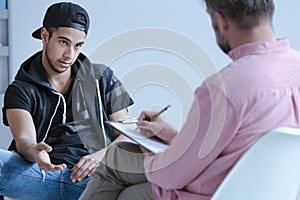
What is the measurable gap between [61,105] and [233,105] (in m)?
1.12

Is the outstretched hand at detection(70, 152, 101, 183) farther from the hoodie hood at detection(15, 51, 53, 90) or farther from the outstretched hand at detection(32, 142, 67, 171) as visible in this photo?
the hoodie hood at detection(15, 51, 53, 90)

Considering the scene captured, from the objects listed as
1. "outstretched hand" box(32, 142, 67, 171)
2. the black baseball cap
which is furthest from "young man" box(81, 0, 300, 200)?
the black baseball cap

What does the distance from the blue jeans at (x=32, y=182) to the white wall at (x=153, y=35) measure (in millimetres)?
864

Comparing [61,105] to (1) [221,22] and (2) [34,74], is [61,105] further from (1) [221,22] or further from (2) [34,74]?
(1) [221,22]

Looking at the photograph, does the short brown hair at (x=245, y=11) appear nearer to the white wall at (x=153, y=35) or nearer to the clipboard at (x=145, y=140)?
the clipboard at (x=145, y=140)

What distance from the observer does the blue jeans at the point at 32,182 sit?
72.7 inches

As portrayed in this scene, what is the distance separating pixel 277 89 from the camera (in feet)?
3.52

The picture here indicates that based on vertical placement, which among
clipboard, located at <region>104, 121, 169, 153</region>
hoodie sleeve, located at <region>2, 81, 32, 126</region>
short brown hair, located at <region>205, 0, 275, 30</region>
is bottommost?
hoodie sleeve, located at <region>2, 81, 32, 126</region>

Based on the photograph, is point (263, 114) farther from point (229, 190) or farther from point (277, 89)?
point (229, 190)

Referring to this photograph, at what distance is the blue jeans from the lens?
6.06 feet

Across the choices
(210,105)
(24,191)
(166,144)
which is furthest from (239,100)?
(24,191)

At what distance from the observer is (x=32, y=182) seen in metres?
1.85

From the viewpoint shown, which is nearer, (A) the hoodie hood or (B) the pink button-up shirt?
(B) the pink button-up shirt

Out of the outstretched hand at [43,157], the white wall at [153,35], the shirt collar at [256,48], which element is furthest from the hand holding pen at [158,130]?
the white wall at [153,35]
